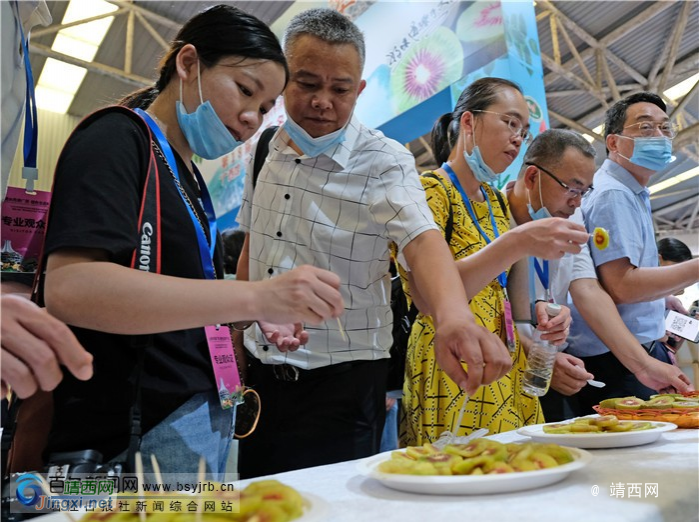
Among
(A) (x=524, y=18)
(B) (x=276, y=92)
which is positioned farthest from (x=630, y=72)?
(B) (x=276, y=92)

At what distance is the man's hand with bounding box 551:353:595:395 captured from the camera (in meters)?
1.83

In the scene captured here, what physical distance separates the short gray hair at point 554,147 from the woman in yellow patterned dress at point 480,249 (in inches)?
12.8

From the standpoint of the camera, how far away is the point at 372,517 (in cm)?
67

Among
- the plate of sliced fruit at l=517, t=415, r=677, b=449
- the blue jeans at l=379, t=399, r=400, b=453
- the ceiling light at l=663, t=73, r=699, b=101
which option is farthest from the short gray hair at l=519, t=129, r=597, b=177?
the ceiling light at l=663, t=73, r=699, b=101

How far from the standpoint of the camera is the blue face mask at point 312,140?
143 centimetres

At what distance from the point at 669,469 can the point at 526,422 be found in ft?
2.89

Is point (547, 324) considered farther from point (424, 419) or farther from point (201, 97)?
point (201, 97)

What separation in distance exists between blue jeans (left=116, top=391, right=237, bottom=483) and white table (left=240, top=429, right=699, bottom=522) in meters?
0.16

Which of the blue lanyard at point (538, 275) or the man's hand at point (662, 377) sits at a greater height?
the blue lanyard at point (538, 275)

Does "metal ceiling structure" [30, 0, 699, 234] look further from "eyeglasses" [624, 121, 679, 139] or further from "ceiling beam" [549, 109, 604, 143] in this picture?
"eyeglasses" [624, 121, 679, 139]

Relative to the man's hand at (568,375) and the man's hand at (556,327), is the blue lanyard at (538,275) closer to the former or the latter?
the man's hand at (568,375)

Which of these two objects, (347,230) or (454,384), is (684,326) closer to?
(454,384)

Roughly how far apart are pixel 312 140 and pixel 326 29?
0.26 metres

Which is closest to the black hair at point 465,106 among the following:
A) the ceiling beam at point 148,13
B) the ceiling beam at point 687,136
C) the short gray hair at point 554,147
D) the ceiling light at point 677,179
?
the short gray hair at point 554,147
